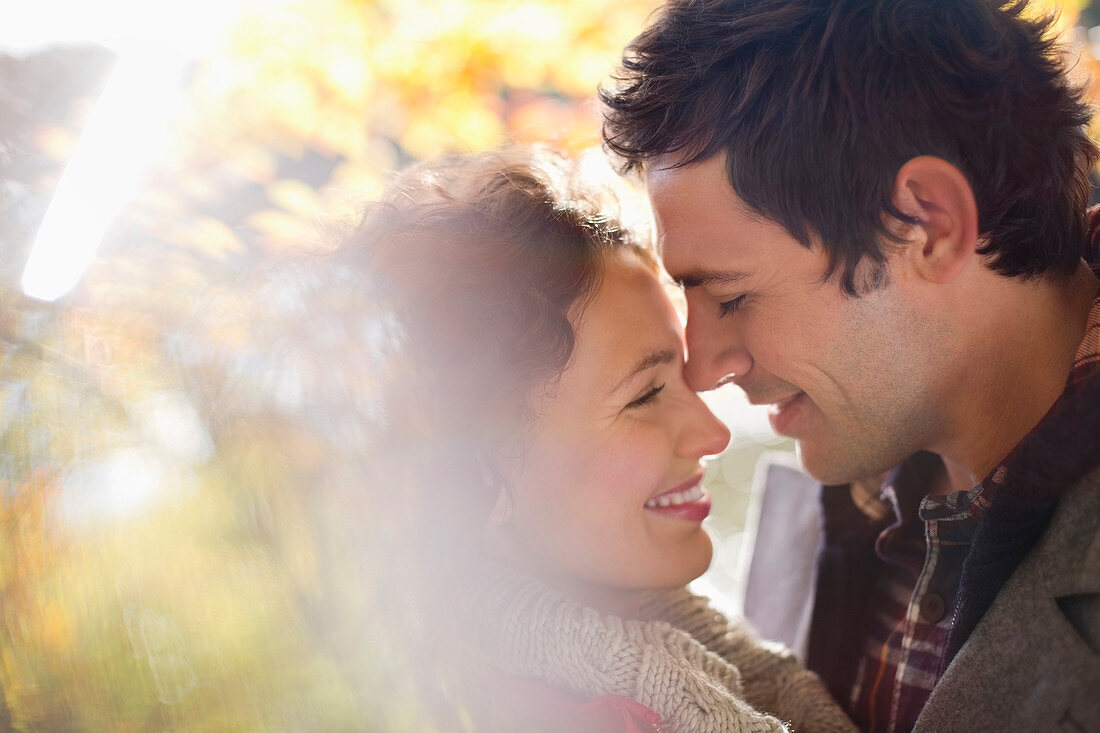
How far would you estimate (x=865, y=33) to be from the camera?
1.45 metres

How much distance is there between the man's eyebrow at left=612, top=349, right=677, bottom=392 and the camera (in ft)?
5.02

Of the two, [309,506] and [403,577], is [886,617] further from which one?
[309,506]

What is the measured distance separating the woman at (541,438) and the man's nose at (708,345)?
0.03m

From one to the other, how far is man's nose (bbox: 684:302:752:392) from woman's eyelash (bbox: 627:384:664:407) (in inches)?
2.7

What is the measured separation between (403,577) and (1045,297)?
4.00ft

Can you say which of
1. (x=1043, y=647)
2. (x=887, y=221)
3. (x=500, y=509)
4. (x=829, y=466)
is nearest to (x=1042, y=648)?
(x=1043, y=647)

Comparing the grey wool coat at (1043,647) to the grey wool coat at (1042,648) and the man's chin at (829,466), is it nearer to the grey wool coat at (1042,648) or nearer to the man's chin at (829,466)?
the grey wool coat at (1042,648)

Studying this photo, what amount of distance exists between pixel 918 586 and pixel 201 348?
1.32 meters

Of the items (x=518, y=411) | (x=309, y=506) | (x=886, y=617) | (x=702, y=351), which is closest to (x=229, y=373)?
(x=309, y=506)

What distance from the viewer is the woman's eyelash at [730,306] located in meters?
1.59

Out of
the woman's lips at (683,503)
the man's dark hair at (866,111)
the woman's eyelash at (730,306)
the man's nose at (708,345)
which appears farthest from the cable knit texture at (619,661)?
the man's dark hair at (866,111)

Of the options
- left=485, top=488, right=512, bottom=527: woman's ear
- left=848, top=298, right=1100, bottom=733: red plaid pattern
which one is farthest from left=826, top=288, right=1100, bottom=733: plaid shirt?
left=485, top=488, right=512, bottom=527: woman's ear

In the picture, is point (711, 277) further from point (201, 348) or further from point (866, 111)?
point (201, 348)

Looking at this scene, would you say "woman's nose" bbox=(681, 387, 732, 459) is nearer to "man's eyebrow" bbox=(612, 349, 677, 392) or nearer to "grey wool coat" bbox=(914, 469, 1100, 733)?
"man's eyebrow" bbox=(612, 349, 677, 392)
